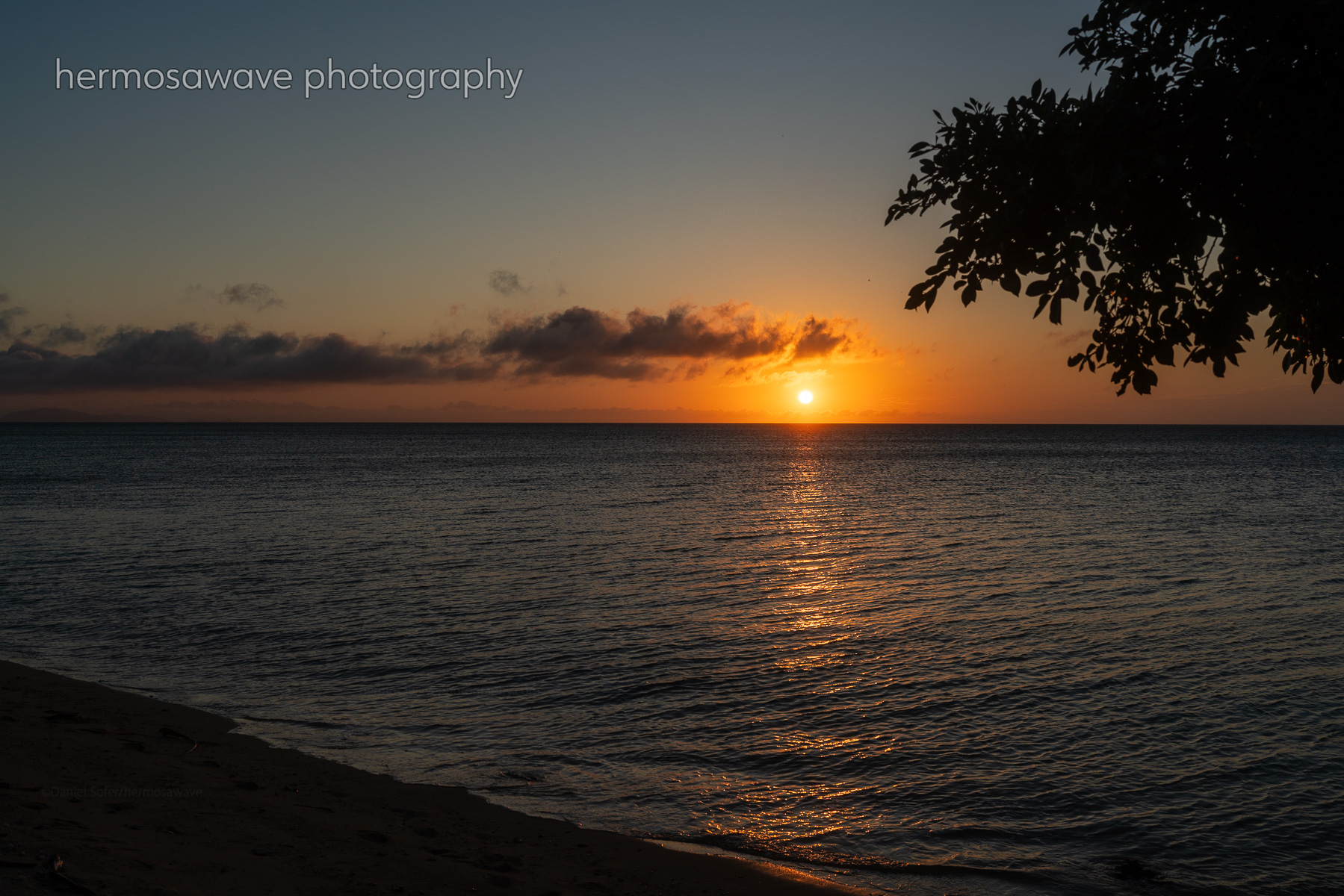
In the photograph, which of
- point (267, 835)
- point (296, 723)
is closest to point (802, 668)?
point (296, 723)

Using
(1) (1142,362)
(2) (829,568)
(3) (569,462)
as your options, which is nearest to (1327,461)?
(3) (569,462)

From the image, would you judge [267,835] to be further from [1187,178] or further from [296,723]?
[1187,178]

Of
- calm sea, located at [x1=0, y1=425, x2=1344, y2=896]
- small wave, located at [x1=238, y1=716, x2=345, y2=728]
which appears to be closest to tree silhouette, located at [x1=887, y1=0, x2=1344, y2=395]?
calm sea, located at [x1=0, y1=425, x2=1344, y2=896]

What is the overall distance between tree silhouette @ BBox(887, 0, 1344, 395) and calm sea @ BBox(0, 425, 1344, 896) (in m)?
6.89

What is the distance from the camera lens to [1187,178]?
20.8 feet

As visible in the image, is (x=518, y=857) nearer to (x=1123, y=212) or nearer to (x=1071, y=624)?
(x=1123, y=212)

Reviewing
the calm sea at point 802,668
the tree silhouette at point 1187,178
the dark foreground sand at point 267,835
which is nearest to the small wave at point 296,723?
the calm sea at point 802,668

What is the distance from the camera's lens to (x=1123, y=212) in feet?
20.4

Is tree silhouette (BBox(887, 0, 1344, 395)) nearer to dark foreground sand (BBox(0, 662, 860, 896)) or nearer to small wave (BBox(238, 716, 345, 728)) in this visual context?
dark foreground sand (BBox(0, 662, 860, 896))

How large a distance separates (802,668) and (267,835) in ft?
38.7

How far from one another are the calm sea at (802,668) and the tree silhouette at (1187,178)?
6894 mm

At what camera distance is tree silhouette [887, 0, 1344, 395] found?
19.9ft

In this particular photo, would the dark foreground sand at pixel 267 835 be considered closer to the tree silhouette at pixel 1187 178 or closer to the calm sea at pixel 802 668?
the calm sea at pixel 802 668

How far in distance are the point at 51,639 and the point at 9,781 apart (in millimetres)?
14094
